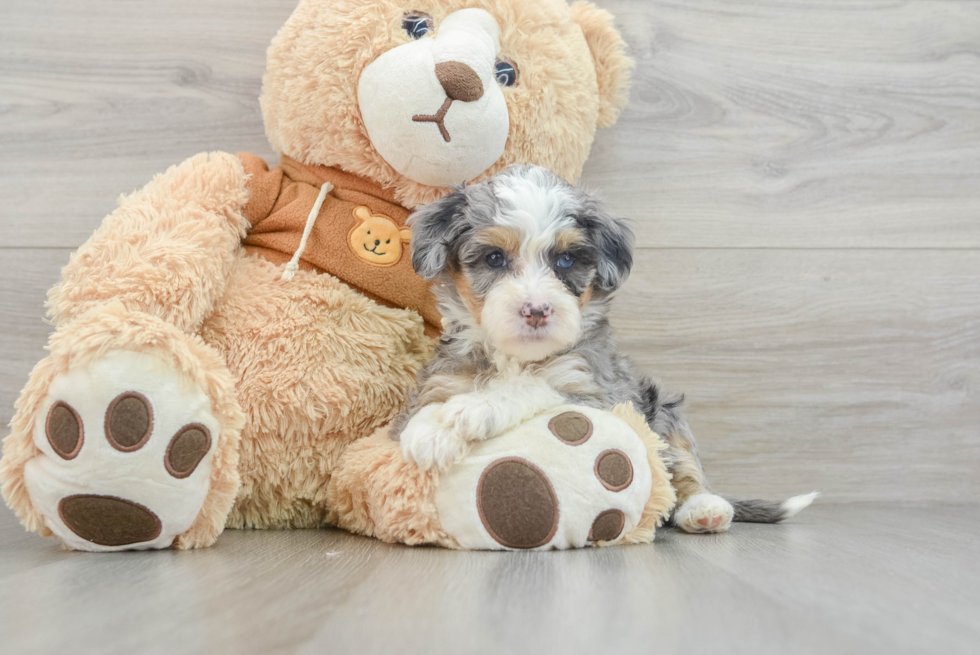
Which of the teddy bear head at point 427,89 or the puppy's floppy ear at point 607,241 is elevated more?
the teddy bear head at point 427,89

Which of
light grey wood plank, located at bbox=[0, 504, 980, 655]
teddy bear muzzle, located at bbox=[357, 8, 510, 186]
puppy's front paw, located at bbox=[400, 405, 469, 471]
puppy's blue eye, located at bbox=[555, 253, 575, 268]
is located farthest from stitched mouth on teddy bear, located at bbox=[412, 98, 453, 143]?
light grey wood plank, located at bbox=[0, 504, 980, 655]

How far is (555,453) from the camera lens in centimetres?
125

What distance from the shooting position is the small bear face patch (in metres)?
1.58

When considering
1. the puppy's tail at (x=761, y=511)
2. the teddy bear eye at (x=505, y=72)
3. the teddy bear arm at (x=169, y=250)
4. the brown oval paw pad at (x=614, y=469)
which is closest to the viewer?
the brown oval paw pad at (x=614, y=469)

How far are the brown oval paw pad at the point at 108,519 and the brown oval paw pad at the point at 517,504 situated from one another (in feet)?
1.75

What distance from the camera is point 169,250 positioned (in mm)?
1418

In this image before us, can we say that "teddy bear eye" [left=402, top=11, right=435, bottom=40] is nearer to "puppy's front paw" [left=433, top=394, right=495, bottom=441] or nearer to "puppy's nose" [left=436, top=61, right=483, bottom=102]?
"puppy's nose" [left=436, top=61, right=483, bottom=102]

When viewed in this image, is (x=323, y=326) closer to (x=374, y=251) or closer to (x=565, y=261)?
(x=374, y=251)

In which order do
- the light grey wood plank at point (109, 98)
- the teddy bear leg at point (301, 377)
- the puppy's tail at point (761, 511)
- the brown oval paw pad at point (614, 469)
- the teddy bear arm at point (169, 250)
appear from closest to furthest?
the brown oval paw pad at point (614, 469)
the teddy bear arm at point (169, 250)
the teddy bear leg at point (301, 377)
the puppy's tail at point (761, 511)
the light grey wood plank at point (109, 98)

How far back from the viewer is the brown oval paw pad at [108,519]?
1182mm

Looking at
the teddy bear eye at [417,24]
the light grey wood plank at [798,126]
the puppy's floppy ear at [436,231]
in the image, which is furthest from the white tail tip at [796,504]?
the teddy bear eye at [417,24]

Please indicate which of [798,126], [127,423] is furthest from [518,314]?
[798,126]

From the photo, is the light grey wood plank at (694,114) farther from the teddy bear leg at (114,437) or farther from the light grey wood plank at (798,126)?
the teddy bear leg at (114,437)

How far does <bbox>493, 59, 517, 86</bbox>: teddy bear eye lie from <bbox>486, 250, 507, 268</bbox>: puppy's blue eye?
1.34 ft
